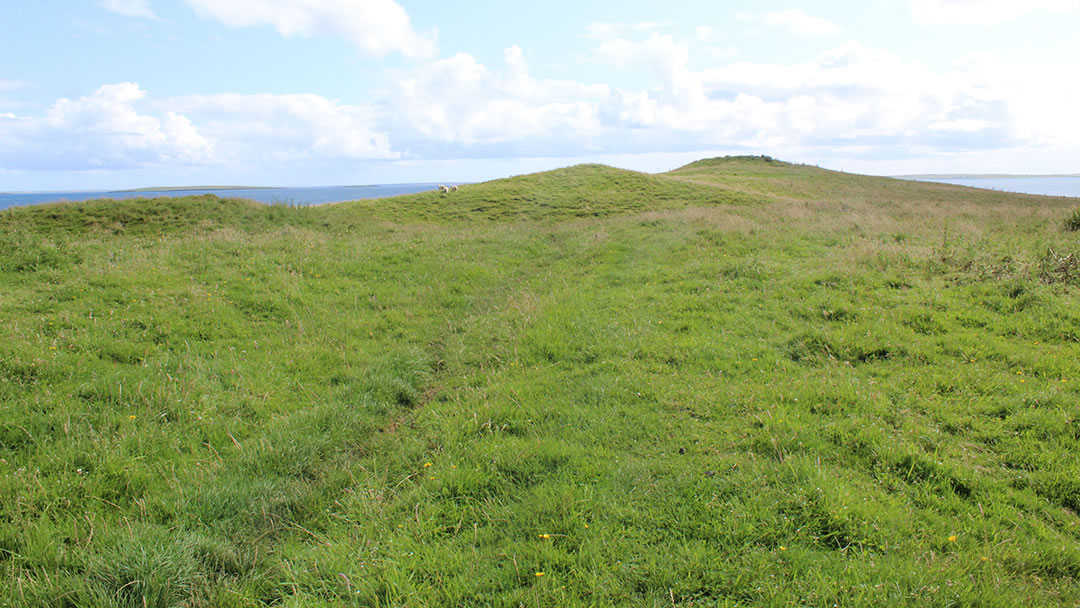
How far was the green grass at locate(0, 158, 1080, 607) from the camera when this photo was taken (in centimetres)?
377

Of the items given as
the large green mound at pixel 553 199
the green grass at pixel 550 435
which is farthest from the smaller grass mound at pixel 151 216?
the green grass at pixel 550 435

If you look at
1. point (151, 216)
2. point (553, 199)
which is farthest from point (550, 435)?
point (553, 199)

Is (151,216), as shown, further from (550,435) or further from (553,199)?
(550,435)

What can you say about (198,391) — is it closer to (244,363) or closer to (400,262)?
(244,363)

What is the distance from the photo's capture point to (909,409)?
5.81 m

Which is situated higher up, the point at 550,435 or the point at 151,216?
the point at 151,216

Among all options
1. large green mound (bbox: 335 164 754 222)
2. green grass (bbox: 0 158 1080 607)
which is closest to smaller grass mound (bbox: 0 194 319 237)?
large green mound (bbox: 335 164 754 222)

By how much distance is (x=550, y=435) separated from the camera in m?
5.79

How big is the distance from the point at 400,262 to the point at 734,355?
11.3 m

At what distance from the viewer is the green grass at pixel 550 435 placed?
3.77m

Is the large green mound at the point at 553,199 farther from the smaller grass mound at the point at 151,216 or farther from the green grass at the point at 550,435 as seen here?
the green grass at the point at 550,435

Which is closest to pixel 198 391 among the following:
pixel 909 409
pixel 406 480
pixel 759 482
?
pixel 406 480

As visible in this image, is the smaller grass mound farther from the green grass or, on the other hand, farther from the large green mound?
the green grass

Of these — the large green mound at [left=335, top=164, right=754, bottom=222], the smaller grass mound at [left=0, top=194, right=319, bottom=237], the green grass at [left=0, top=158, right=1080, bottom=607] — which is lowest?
the green grass at [left=0, top=158, right=1080, bottom=607]
